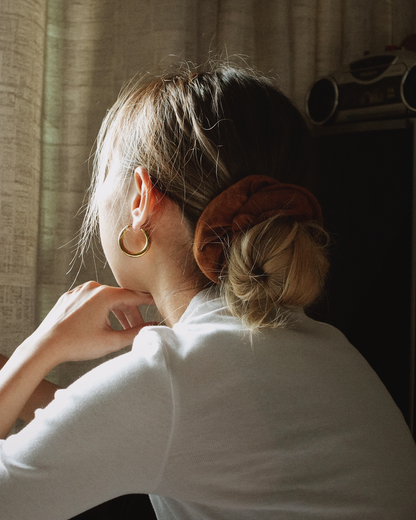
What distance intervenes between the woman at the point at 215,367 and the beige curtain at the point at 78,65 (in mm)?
581

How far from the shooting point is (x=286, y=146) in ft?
2.62

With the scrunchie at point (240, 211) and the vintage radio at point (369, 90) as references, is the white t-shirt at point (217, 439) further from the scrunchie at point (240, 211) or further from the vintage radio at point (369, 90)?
the vintage radio at point (369, 90)

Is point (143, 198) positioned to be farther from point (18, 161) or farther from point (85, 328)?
point (18, 161)

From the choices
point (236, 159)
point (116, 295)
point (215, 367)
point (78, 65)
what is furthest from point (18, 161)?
point (215, 367)

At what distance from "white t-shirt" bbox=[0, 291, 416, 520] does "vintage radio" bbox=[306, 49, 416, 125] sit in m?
1.22

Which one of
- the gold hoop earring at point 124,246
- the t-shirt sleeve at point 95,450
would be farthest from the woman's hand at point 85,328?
the t-shirt sleeve at point 95,450

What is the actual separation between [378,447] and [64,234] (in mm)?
1189

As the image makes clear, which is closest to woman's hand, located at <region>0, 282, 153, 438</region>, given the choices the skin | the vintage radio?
the skin

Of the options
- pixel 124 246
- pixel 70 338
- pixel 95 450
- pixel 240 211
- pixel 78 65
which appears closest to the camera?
pixel 95 450

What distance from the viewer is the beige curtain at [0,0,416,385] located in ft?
4.55

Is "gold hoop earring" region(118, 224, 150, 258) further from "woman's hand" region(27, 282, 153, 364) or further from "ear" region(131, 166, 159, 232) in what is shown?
"woman's hand" region(27, 282, 153, 364)

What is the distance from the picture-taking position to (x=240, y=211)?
2.37ft

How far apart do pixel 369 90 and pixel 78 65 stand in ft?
2.99

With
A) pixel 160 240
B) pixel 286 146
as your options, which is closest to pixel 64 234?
pixel 160 240
